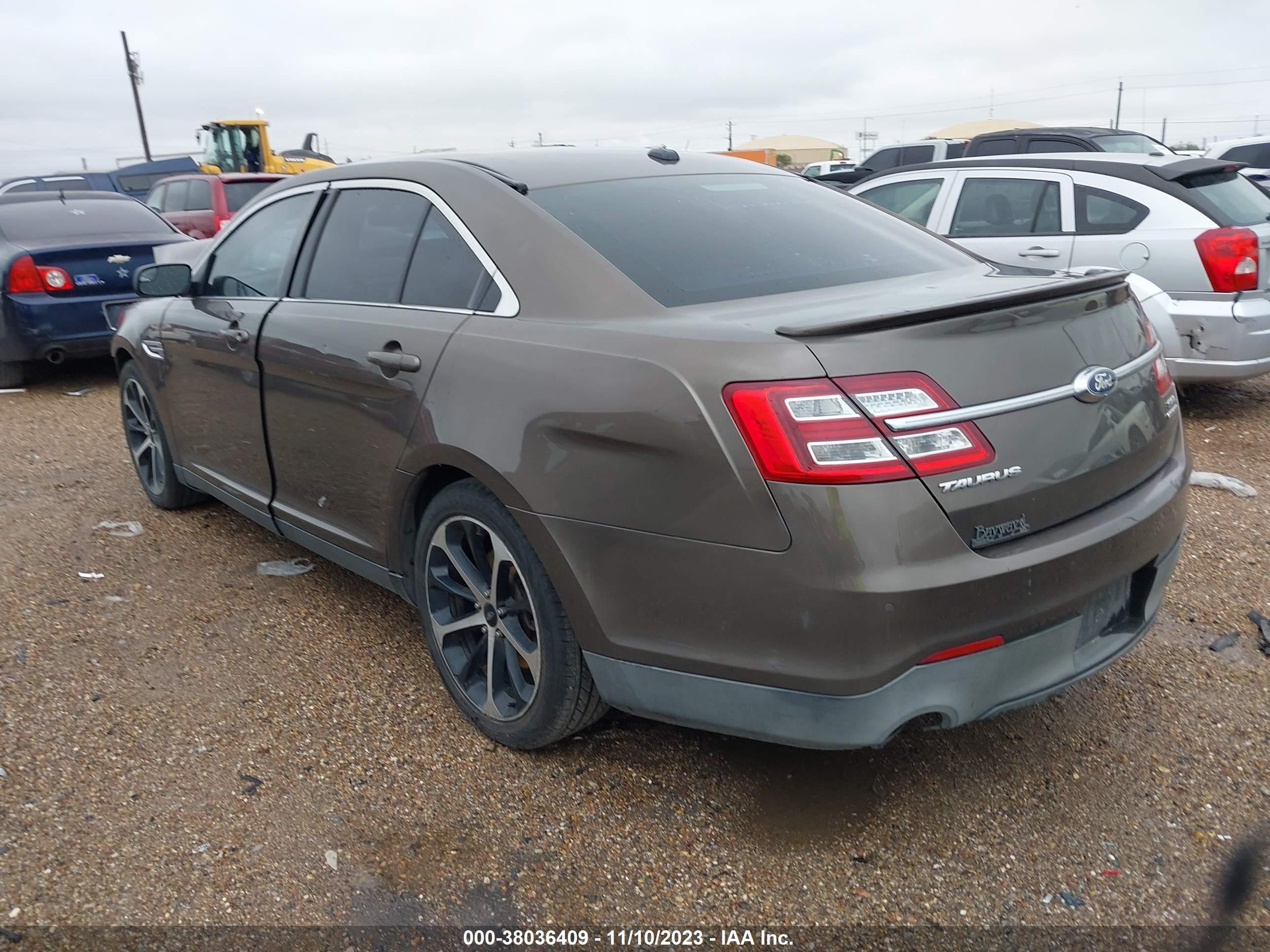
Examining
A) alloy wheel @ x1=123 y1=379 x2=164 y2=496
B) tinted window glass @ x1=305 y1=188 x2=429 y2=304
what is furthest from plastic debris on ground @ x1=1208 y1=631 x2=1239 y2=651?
alloy wheel @ x1=123 y1=379 x2=164 y2=496

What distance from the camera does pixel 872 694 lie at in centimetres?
217

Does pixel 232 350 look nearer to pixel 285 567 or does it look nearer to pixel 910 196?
pixel 285 567

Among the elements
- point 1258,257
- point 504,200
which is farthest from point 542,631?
point 1258,257

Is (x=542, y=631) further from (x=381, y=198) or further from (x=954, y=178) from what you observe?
(x=954, y=178)

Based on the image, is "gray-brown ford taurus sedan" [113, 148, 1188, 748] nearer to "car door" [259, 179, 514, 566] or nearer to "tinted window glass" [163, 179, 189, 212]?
"car door" [259, 179, 514, 566]

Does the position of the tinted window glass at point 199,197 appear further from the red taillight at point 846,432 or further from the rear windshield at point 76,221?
the red taillight at point 846,432

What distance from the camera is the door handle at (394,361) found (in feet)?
9.59

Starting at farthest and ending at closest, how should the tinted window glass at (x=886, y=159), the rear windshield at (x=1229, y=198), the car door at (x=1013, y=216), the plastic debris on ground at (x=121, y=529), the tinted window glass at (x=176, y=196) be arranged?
the tinted window glass at (x=886, y=159) → the tinted window glass at (x=176, y=196) → the car door at (x=1013, y=216) → the rear windshield at (x=1229, y=198) → the plastic debris on ground at (x=121, y=529)

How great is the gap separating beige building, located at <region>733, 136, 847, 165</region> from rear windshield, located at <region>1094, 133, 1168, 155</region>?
38370 millimetres

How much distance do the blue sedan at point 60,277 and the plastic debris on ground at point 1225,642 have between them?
25.7 ft

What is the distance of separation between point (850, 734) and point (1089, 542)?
0.69 meters

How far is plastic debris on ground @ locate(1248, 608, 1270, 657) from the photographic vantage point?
3.43 meters

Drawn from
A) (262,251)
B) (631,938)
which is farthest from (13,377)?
(631,938)

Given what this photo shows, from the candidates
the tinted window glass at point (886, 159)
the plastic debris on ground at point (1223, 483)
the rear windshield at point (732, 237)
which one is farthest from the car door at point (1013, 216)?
the tinted window glass at point (886, 159)
